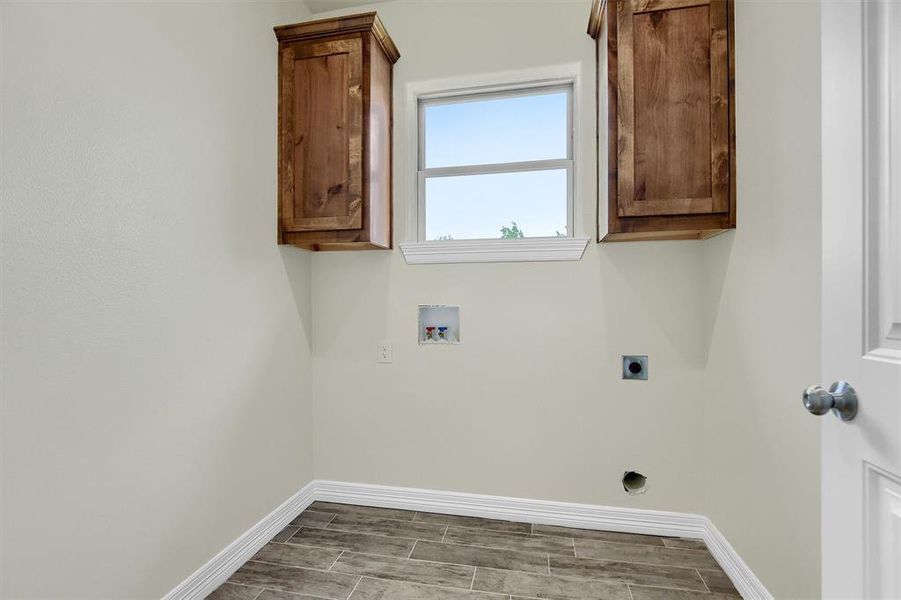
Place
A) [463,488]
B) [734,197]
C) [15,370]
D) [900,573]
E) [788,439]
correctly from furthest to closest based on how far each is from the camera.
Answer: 1. [463,488]
2. [734,197]
3. [788,439]
4. [15,370]
5. [900,573]

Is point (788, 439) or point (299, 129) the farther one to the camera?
point (299, 129)

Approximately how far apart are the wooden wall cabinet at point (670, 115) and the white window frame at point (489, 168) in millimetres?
381

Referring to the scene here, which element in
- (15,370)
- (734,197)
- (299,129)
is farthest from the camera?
(299,129)

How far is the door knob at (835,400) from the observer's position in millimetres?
702

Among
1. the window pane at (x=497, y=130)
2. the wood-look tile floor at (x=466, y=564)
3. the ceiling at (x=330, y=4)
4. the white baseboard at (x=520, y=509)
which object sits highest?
the ceiling at (x=330, y=4)

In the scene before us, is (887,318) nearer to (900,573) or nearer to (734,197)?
(900,573)

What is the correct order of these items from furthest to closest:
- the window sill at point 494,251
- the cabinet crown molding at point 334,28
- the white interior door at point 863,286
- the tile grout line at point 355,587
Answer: the window sill at point 494,251
the cabinet crown molding at point 334,28
the tile grout line at point 355,587
the white interior door at point 863,286

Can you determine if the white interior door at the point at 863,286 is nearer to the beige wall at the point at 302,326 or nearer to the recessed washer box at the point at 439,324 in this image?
the beige wall at the point at 302,326

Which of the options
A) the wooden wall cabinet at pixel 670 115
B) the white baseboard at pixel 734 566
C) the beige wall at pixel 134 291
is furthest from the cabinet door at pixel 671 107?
the beige wall at pixel 134 291

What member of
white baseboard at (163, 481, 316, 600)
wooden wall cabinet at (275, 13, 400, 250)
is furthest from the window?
white baseboard at (163, 481, 316, 600)

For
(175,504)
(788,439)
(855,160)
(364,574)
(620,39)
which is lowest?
(364,574)

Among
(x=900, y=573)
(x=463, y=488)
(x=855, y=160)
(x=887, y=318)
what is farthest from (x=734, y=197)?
(x=463, y=488)

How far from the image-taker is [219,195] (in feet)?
5.89

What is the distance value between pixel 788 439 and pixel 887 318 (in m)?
0.91
